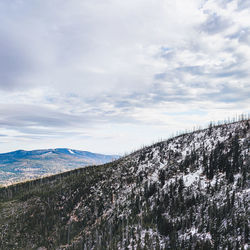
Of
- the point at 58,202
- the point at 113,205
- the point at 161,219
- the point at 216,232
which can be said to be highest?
the point at 216,232

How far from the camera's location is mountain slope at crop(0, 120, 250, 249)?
154ft

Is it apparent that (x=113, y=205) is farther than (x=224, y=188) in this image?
Yes

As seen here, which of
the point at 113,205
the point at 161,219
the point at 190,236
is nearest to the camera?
the point at 190,236

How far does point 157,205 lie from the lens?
7156 cm

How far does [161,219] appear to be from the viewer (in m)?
62.0

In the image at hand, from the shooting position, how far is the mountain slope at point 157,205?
154 feet

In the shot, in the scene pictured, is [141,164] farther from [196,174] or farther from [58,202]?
[58,202]

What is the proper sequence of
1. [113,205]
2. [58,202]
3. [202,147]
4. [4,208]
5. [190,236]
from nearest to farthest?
[190,236], [202,147], [113,205], [58,202], [4,208]

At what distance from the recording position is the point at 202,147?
288 feet

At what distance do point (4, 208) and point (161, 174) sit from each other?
5579 inches

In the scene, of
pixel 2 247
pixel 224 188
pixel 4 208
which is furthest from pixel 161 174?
pixel 4 208

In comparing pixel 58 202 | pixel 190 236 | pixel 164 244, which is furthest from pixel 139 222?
pixel 58 202

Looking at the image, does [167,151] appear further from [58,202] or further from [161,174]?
[58,202]

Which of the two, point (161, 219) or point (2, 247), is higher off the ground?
point (161, 219)
